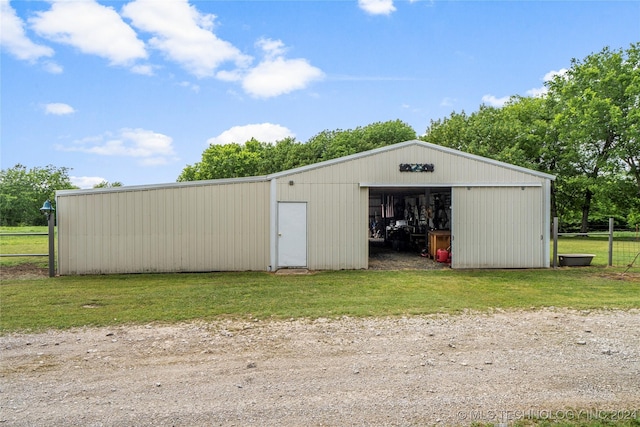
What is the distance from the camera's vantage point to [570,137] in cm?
2561

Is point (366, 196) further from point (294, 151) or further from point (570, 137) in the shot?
point (294, 151)

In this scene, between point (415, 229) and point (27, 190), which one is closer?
point (415, 229)

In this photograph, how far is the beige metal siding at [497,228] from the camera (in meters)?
11.0

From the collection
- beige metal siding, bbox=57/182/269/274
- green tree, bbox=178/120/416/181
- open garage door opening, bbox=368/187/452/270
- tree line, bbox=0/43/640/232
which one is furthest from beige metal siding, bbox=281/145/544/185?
green tree, bbox=178/120/416/181

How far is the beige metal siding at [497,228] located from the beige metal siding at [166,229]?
5289 millimetres

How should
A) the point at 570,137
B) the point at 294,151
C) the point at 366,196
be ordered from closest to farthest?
the point at 366,196 < the point at 570,137 < the point at 294,151

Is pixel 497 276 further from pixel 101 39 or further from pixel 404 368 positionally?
pixel 101 39

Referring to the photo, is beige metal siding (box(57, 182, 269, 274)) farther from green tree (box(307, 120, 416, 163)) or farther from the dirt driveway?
green tree (box(307, 120, 416, 163))

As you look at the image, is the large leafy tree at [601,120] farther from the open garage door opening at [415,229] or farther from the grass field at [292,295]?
the grass field at [292,295]

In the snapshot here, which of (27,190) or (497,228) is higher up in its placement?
(27,190)

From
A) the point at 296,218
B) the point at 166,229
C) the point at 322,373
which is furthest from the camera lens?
the point at 296,218

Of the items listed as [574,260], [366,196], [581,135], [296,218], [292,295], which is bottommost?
[292,295]

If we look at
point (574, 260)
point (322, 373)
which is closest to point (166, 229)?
point (322, 373)

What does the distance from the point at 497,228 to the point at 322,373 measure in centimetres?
884
